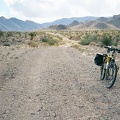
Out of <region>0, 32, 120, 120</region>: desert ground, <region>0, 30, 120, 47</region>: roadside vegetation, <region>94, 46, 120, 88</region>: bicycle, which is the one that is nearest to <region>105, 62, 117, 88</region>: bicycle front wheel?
<region>94, 46, 120, 88</region>: bicycle

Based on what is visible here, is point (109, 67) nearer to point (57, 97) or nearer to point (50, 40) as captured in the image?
point (57, 97)

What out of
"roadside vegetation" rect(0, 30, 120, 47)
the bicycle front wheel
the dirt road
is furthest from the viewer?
"roadside vegetation" rect(0, 30, 120, 47)

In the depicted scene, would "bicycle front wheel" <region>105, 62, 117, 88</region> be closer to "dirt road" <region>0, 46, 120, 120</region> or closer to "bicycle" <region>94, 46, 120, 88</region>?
"bicycle" <region>94, 46, 120, 88</region>

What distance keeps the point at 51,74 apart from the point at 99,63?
2.63 metres

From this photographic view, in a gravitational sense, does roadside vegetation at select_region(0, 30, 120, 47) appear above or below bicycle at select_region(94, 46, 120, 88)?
below

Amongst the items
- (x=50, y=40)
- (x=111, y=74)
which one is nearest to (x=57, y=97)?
(x=111, y=74)

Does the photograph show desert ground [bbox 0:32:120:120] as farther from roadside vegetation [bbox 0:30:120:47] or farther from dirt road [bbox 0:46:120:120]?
roadside vegetation [bbox 0:30:120:47]

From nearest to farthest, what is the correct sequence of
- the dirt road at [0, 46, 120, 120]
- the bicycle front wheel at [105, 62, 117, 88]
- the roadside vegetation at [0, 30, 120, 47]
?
the dirt road at [0, 46, 120, 120]
the bicycle front wheel at [105, 62, 117, 88]
the roadside vegetation at [0, 30, 120, 47]

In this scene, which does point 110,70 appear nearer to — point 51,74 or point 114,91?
point 114,91

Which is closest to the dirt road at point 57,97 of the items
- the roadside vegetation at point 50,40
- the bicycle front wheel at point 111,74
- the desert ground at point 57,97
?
the desert ground at point 57,97

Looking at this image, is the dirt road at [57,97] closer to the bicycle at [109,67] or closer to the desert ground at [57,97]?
the desert ground at [57,97]

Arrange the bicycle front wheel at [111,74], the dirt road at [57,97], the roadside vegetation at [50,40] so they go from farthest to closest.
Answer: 1. the roadside vegetation at [50,40]
2. the bicycle front wheel at [111,74]
3. the dirt road at [57,97]

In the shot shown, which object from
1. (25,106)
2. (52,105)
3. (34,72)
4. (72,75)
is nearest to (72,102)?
(52,105)

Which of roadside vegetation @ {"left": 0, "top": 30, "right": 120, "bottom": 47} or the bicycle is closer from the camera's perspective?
the bicycle
